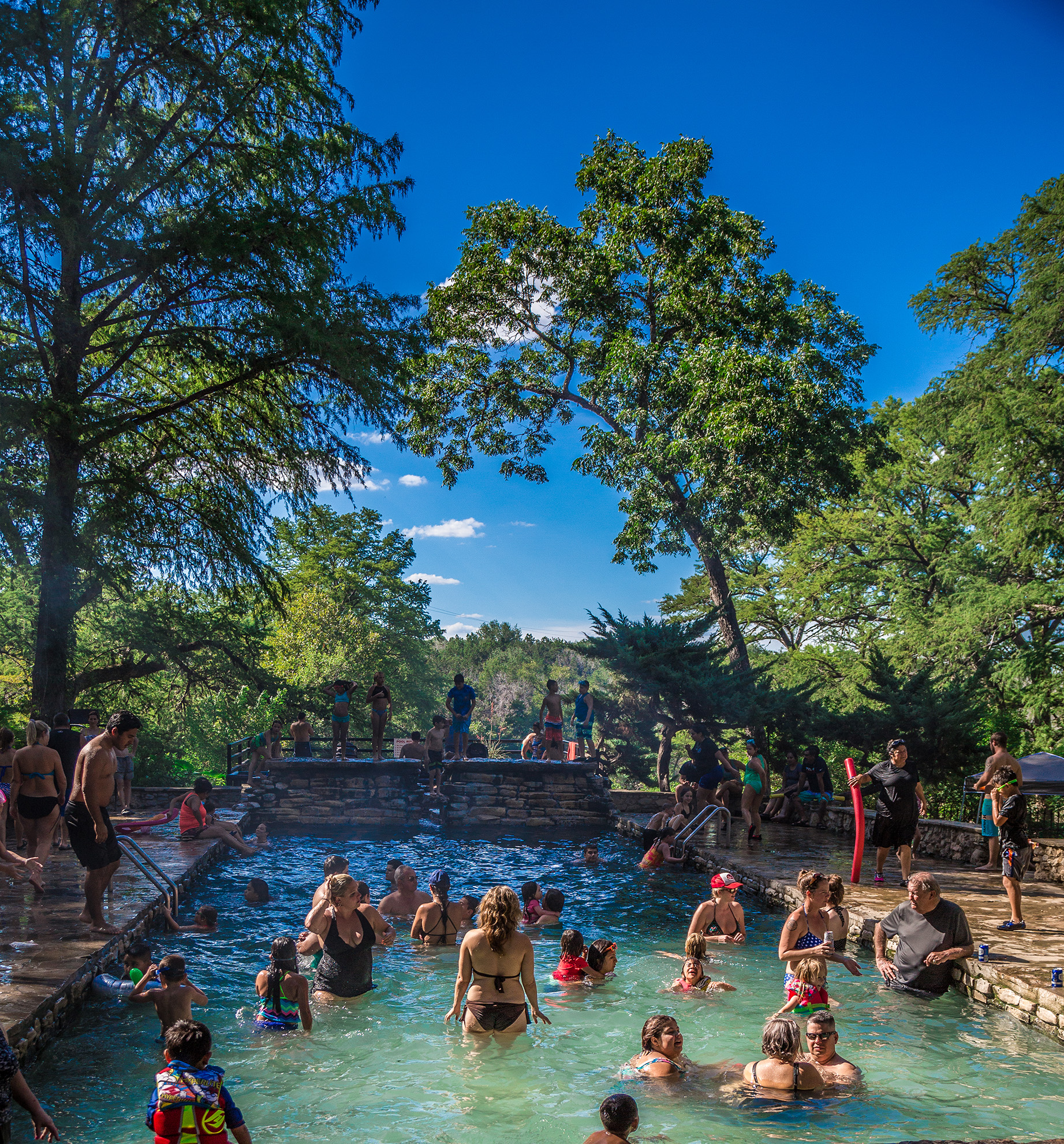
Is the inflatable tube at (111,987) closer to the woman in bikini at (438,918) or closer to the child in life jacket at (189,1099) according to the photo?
the woman in bikini at (438,918)

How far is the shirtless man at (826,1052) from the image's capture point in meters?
6.05

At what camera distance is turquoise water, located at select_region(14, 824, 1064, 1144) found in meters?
5.65

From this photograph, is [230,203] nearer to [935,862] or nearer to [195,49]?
[195,49]

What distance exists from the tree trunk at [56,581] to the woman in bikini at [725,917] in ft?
41.5

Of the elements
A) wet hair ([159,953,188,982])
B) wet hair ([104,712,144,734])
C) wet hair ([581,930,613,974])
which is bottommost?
wet hair ([581,930,613,974])

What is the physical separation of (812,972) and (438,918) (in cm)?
451

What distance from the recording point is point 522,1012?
6621 millimetres

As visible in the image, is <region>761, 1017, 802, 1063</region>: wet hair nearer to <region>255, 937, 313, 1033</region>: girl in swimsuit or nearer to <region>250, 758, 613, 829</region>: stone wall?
<region>255, 937, 313, 1033</region>: girl in swimsuit

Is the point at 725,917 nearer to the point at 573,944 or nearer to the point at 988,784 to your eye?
the point at 573,944

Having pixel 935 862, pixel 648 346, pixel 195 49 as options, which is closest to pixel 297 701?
pixel 648 346

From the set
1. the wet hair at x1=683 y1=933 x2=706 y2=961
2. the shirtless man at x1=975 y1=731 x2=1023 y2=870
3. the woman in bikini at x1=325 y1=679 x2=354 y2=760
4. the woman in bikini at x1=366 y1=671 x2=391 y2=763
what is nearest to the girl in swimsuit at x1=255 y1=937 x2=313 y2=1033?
the wet hair at x1=683 y1=933 x2=706 y2=961

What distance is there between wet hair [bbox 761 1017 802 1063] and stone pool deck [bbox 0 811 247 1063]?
16.5 ft

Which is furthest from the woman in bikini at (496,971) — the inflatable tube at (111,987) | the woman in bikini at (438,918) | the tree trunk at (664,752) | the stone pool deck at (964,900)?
the tree trunk at (664,752)

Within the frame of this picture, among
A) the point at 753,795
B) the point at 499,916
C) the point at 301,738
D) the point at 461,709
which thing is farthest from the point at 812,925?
the point at 301,738
